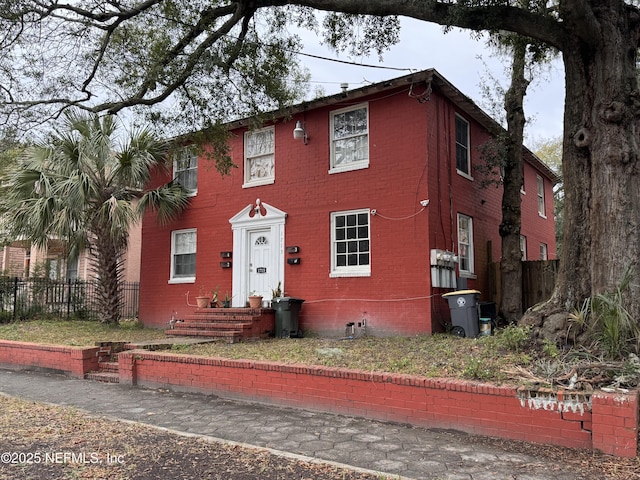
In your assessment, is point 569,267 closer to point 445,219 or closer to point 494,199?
point 445,219

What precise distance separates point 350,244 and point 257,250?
2.68 metres

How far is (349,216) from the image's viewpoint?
12344mm

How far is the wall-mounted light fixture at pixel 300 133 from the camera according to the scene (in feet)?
42.0

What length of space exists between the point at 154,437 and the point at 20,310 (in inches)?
493

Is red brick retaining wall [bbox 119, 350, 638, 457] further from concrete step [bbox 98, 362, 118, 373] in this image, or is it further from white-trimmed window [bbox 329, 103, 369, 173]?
white-trimmed window [bbox 329, 103, 369, 173]

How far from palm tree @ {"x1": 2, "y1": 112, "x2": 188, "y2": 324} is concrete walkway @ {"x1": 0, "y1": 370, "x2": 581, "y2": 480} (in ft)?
21.0

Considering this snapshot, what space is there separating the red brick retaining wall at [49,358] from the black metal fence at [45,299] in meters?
4.76

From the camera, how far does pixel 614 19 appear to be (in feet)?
24.5

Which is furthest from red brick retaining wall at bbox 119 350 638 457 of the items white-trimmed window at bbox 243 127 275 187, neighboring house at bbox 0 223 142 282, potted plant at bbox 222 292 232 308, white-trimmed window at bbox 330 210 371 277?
neighboring house at bbox 0 223 142 282

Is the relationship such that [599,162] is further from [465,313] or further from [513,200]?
[513,200]

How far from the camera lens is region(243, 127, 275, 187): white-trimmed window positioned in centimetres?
1369

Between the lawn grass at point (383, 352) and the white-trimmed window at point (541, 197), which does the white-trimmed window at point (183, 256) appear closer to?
the lawn grass at point (383, 352)

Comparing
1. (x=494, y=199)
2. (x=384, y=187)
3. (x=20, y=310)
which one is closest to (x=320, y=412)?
(x=384, y=187)

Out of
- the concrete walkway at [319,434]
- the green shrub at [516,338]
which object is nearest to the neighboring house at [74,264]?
the concrete walkway at [319,434]
